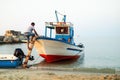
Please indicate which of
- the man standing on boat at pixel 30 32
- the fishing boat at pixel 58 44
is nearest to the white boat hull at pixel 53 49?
the fishing boat at pixel 58 44

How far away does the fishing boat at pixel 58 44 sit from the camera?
24.9m

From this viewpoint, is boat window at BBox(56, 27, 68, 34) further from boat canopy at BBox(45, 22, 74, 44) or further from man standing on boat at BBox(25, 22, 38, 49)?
man standing on boat at BBox(25, 22, 38, 49)

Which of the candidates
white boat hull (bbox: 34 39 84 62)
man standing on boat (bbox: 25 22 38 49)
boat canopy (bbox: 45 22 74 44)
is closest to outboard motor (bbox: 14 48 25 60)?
man standing on boat (bbox: 25 22 38 49)

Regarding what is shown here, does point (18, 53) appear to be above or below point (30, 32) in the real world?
below

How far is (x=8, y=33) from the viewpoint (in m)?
86.4

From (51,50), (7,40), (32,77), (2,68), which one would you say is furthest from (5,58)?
(7,40)

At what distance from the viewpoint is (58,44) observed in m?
25.7

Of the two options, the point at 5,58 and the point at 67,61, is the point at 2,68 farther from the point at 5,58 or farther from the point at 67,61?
the point at 67,61

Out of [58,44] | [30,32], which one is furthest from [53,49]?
[30,32]

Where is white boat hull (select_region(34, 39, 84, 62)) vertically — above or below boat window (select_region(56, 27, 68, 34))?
below

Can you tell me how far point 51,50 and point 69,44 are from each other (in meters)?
2.29

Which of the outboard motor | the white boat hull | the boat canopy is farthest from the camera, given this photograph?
the boat canopy

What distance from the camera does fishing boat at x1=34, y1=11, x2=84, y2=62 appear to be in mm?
24922

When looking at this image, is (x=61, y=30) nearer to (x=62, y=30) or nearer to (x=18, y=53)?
(x=62, y=30)
